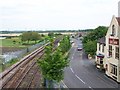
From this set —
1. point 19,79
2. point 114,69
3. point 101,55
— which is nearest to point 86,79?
point 114,69

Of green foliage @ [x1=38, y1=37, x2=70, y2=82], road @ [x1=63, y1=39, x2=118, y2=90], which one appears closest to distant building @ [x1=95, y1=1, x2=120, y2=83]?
road @ [x1=63, y1=39, x2=118, y2=90]

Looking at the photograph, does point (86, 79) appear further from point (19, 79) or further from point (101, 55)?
point (101, 55)

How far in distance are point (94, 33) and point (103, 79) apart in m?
42.6

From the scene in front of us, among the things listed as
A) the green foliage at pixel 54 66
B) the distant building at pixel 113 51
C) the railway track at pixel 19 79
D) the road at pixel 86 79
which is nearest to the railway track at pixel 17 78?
the railway track at pixel 19 79

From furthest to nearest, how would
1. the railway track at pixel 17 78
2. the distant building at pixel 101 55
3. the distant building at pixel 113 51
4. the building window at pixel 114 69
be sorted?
the distant building at pixel 101 55 < the building window at pixel 114 69 < the distant building at pixel 113 51 < the railway track at pixel 17 78

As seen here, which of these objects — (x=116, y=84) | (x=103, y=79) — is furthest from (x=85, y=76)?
(x=116, y=84)

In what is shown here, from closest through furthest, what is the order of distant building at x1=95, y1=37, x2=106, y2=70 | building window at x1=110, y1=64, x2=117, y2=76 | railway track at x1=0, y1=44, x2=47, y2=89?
railway track at x1=0, y1=44, x2=47, y2=89 → building window at x1=110, y1=64, x2=117, y2=76 → distant building at x1=95, y1=37, x2=106, y2=70

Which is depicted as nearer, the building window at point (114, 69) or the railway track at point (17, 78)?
the railway track at point (17, 78)

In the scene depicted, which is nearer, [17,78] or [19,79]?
[19,79]

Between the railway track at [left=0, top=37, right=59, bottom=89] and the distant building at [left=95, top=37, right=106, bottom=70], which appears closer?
the railway track at [left=0, top=37, right=59, bottom=89]

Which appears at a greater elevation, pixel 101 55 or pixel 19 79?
pixel 101 55

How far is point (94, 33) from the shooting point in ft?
266

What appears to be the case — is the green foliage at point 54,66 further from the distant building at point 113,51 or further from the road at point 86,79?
the distant building at point 113,51

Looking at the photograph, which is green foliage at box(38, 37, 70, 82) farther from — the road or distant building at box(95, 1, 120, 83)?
distant building at box(95, 1, 120, 83)
